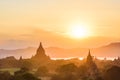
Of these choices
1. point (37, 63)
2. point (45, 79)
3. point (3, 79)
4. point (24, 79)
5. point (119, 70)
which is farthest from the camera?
point (37, 63)

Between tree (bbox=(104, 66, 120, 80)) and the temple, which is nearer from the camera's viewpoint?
tree (bbox=(104, 66, 120, 80))

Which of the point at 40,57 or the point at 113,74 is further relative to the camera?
the point at 40,57

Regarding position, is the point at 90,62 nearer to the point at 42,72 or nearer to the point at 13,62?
the point at 42,72

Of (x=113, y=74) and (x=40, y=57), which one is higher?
(x=40, y=57)

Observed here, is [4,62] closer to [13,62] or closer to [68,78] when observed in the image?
[13,62]

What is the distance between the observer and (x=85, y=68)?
10800 cm

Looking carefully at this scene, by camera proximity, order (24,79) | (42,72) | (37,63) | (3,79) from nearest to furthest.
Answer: (24,79)
(3,79)
(42,72)
(37,63)

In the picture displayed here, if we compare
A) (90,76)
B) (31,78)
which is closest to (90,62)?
(90,76)

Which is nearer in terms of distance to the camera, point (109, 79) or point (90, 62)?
point (109, 79)

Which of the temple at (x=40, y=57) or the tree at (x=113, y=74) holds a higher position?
the temple at (x=40, y=57)

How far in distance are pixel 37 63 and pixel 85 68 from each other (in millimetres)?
59288

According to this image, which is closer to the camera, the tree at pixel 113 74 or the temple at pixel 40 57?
the tree at pixel 113 74

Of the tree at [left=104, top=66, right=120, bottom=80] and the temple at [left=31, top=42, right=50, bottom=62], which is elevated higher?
the temple at [left=31, top=42, right=50, bottom=62]

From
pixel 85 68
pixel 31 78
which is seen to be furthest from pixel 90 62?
pixel 31 78
